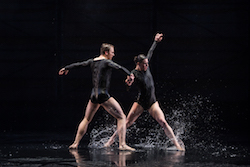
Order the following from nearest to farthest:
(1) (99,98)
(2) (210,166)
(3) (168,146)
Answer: (2) (210,166)
(1) (99,98)
(3) (168,146)

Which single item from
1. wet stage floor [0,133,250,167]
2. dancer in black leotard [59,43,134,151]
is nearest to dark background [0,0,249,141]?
wet stage floor [0,133,250,167]

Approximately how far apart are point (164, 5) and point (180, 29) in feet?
3.00

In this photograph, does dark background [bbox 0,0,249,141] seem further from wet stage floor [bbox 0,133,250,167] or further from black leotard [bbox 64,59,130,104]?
black leotard [bbox 64,59,130,104]

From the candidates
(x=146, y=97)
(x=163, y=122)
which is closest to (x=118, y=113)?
(x=146, y=97)

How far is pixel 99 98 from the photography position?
24.8 feet

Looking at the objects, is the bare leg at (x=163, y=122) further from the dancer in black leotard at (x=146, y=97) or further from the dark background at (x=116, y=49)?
the dark background at (x=116, y=49)

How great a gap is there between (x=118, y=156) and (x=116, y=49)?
7526mm

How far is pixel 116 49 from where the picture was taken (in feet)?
46.6

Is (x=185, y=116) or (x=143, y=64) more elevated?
(x=143, y=64)

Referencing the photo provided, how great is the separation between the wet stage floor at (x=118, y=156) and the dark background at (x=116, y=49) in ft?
18.0

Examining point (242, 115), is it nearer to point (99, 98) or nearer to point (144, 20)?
point (144, 20)

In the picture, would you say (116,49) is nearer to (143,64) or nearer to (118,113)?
(143,64)

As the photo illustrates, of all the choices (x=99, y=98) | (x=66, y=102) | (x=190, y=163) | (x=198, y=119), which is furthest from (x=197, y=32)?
(x=190, y=163)

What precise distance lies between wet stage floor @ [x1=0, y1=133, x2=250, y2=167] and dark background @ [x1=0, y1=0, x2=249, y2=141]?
217 inches
